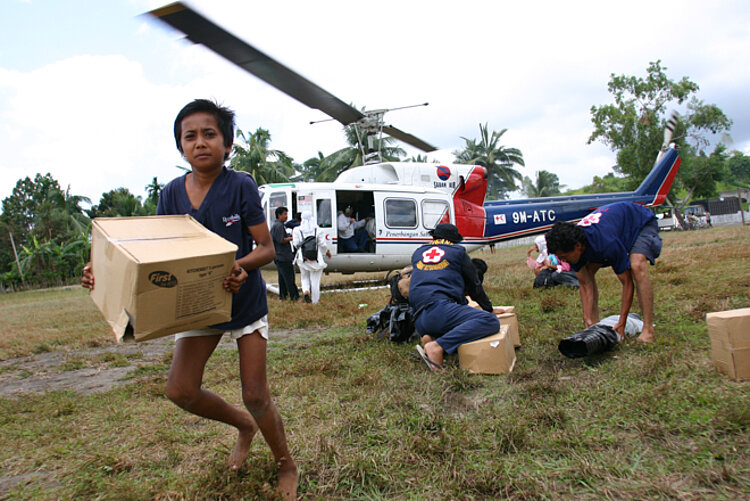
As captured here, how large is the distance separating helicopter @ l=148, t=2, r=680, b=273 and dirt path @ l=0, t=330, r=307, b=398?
4063mm

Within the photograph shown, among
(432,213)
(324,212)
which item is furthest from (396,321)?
(432,213)

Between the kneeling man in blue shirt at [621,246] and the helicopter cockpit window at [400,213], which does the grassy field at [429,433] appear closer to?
the kneeling man in blue shirt at [621,246]

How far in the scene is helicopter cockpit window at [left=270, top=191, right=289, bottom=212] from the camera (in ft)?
31.5

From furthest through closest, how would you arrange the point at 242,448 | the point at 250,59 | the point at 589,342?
the point at 250,59, the point at 589,342, the point at 242,448

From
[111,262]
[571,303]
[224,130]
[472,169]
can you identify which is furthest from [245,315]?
[472,169]

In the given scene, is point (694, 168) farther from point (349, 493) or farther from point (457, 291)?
point (349, 493)

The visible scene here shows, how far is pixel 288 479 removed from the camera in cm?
205

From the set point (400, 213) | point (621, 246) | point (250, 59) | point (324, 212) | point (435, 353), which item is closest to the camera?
point (435, 353)

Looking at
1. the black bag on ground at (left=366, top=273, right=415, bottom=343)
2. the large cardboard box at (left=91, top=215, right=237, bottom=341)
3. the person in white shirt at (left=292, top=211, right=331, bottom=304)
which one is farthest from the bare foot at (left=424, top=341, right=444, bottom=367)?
the person in white shirt at (left=292, top=211, right=331, bottom=304)

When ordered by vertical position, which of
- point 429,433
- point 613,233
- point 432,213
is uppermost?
point 432,213

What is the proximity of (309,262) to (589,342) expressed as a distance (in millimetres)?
5704

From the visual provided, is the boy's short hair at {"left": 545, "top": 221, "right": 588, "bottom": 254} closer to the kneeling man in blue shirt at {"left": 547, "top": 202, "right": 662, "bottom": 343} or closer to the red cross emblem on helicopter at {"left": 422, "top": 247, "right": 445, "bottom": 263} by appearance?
the kneeling man in blue shirt at {"left": 547, "top": 202, "right": 662, "bottom": 343}

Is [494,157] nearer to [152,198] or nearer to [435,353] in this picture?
[152,198]

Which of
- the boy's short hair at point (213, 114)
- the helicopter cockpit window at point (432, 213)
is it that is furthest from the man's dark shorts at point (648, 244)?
the helicopter cockpit window at point (432, 213)
